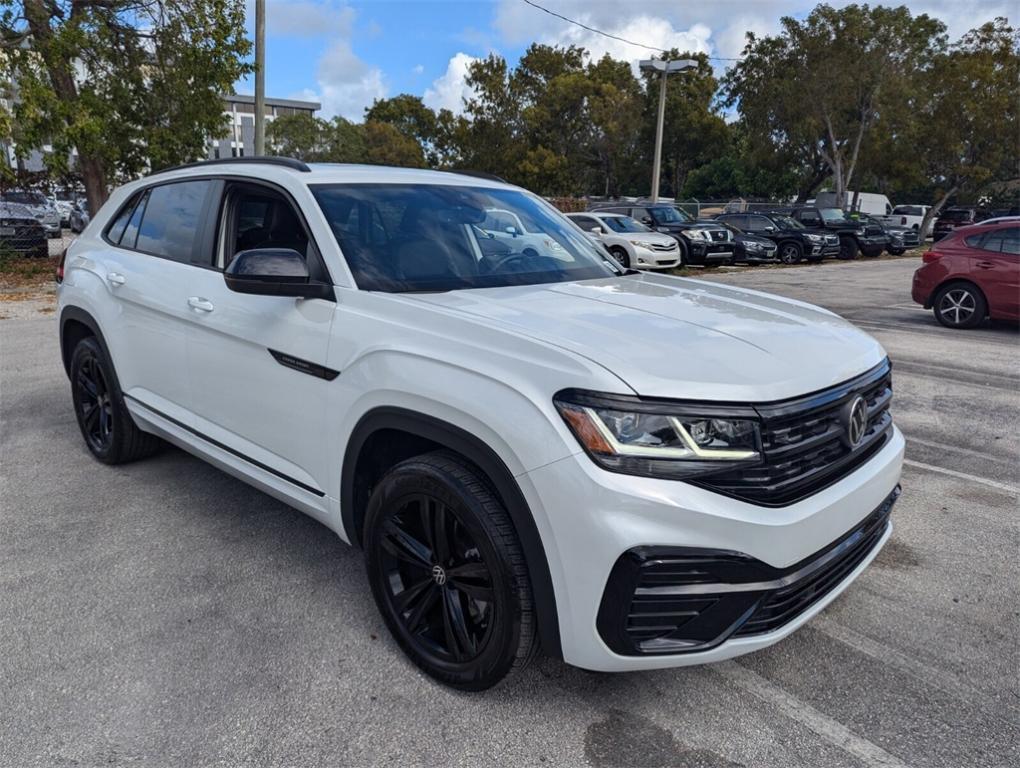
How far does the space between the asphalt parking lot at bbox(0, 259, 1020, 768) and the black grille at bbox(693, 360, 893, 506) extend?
79 cm

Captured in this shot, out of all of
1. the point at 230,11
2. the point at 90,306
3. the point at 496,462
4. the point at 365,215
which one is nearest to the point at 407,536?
the point at 496,462

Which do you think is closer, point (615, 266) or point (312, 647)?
point (312, 647)

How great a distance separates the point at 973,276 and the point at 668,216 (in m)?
11.7

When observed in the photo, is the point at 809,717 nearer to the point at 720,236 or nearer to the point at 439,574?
the point at 439,574

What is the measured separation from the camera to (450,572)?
97.3 inches

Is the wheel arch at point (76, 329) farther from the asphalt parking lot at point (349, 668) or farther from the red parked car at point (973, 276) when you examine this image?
the red parked car at point (973, 276)

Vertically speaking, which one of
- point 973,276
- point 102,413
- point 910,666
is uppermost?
point 973,276

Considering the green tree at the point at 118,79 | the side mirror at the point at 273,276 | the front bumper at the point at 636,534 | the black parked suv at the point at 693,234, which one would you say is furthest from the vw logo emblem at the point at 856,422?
the black parked suv at the point at 693,234

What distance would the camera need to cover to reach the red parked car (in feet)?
33.1

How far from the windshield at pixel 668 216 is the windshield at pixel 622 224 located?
2.27 meters

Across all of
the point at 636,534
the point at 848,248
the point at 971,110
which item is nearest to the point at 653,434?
the point at 636,534

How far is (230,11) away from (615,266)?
42.4 ft

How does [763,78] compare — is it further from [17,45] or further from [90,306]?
[90,306]

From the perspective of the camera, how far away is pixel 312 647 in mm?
2820
